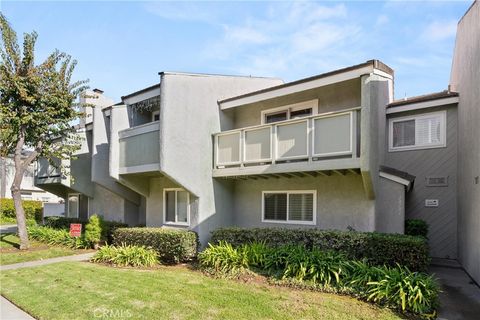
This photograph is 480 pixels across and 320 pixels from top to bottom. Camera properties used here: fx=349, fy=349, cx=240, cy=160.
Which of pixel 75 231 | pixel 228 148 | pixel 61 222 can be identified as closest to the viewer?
pixel 228 148

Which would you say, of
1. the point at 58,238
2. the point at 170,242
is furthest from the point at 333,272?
the point at 58,238

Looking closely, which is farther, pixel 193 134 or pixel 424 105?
pixel 193 134

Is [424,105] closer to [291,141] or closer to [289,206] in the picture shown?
[291,141]

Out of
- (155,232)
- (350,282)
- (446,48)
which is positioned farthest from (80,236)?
(446,48)

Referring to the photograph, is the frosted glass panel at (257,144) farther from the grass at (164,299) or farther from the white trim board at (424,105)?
the white trim board at (424,105)

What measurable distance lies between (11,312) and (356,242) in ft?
25.5

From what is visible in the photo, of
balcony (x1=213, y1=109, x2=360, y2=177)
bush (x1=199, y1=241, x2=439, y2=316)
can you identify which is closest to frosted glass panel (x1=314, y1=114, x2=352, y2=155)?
balcony (x1=213, y1=109, x2=360, y2=177)

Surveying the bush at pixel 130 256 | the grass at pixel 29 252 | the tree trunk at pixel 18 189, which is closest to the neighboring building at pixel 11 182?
the grass at pixel 29 252

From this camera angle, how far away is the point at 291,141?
10828mm

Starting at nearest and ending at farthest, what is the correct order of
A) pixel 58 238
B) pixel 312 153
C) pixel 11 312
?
pixel 11 312, pixel 312 153, pixel 58 238

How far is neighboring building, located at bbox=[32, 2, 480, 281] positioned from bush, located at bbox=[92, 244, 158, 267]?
1881mm

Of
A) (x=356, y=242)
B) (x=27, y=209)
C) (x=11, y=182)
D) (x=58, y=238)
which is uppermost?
(x=11, y=182)

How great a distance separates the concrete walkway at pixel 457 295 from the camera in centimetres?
657

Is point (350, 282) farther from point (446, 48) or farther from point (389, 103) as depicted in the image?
point (446, 48)
